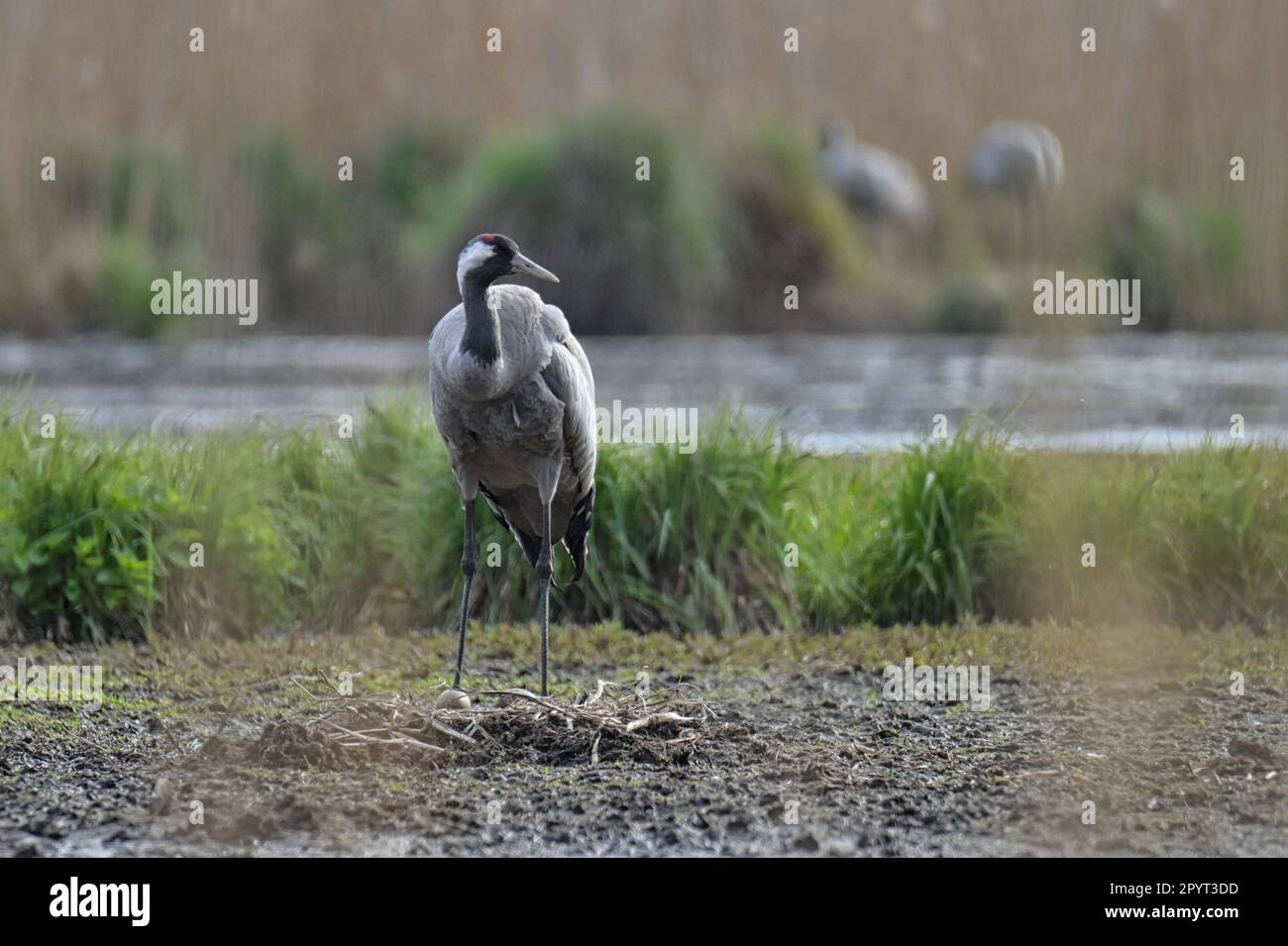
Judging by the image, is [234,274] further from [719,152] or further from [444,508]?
→ [719,152]

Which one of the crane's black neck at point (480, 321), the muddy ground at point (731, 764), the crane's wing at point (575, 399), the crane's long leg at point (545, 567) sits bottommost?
the muddy ground at point (731, 764)

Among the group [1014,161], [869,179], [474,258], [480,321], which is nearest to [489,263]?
[474,258]

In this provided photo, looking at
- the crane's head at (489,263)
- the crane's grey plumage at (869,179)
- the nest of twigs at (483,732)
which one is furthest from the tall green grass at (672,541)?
the crane's grey plumage at (869,179)

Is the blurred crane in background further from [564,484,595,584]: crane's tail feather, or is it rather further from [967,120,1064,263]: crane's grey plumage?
[564,484,595,584]: crane's tail feather

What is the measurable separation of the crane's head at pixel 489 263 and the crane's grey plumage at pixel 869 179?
10.5 meters

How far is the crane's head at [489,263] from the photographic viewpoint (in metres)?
5.29

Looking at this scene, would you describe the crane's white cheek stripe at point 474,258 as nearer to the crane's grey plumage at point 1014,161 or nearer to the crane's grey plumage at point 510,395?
the crane's grey plumage at point 510,395

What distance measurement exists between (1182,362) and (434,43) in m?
7.73

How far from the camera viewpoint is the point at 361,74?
16.4 m

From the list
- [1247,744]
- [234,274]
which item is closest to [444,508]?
[234,274]

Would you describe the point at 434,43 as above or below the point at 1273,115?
above

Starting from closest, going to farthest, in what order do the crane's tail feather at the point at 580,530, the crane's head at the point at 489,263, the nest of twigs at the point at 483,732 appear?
the nest of twigs at the point at 483,732 < the crane's head at the point at 489,263 < the crane's tail feather at the point at 580,530

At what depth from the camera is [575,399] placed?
5660 mm

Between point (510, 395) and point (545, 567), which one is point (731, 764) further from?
point (510, 395)
